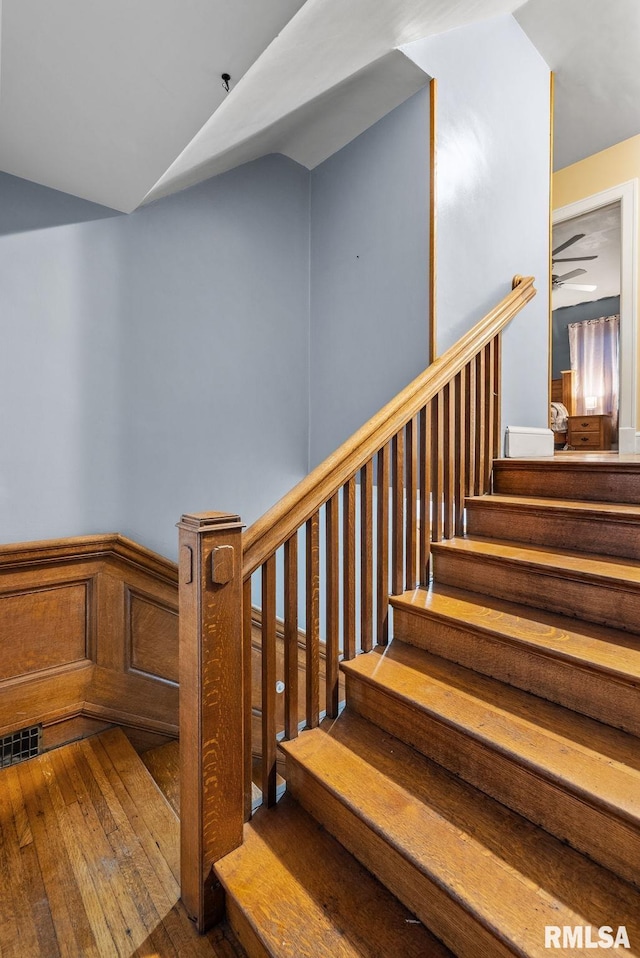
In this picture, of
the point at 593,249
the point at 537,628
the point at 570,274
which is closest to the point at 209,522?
the point at 537,628

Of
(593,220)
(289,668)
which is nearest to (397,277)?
(289,668)

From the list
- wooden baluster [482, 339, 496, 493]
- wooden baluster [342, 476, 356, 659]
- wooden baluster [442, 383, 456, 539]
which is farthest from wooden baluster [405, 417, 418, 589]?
wooden baluster [482, 339, 496, 493]

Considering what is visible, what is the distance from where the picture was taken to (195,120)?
4.82ft

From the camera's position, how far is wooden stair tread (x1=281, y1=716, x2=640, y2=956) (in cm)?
88

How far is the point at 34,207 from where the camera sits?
1860 millimetres

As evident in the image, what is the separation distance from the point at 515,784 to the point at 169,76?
2021 millimetres

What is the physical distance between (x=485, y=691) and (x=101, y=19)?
1.97 metres

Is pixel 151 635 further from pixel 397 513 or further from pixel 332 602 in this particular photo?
pixel 397 513

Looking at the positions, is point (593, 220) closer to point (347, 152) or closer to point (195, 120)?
point (347, 152)

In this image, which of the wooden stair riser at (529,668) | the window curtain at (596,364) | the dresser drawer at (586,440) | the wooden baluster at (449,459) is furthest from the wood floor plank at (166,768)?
the window curtain at (596,364)

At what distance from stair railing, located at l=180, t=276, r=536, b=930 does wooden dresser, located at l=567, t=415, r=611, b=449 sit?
4.29 m

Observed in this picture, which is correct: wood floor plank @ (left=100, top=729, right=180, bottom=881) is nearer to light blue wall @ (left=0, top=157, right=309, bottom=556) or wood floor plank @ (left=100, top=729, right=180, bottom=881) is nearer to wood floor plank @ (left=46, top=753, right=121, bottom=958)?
wood floor plank @ (left=46, top=753, right=121, bottom=958)

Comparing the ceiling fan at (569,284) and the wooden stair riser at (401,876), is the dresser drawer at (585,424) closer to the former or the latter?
the ceiling fan at (569,284)

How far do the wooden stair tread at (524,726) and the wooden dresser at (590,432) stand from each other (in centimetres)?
505
